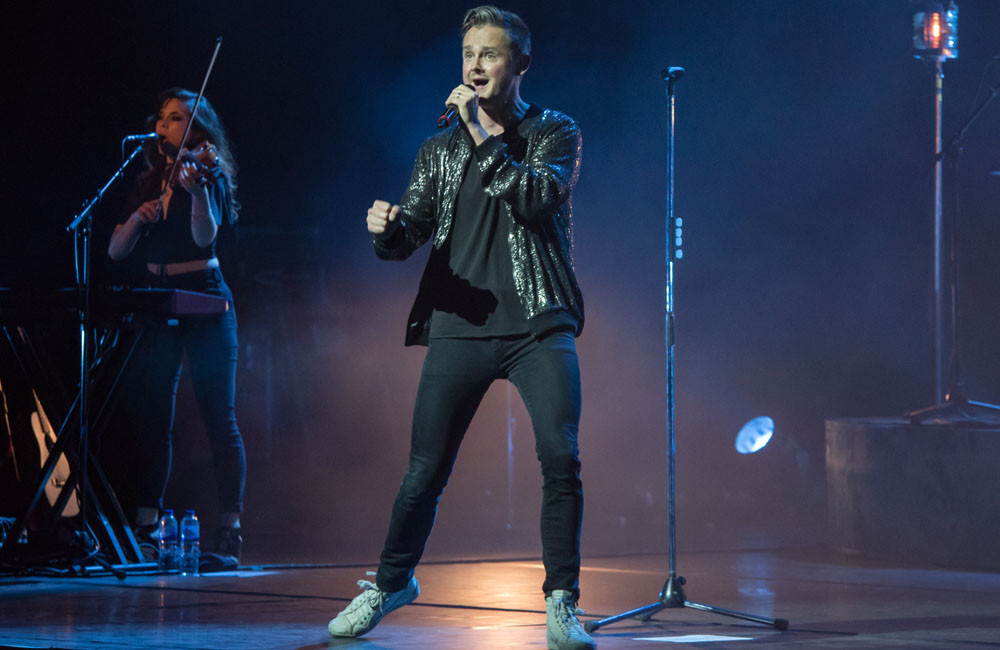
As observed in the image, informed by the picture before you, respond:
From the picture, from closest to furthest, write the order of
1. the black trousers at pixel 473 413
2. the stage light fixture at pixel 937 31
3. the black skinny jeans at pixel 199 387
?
the black trousers at pixel 473 413 → the black skinny jeans at pixel 199 387 → the stage light fixture at pixel 937 31

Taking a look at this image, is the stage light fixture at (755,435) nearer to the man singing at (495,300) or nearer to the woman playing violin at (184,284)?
the woman playing violin at (184,284)

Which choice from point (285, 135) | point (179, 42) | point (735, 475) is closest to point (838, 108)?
point (735, 475)

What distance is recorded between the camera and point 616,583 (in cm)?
392

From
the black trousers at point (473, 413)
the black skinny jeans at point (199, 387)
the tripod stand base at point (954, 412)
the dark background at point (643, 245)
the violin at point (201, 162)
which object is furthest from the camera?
the dark background at point (643, 245)

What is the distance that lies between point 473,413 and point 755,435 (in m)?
4.21

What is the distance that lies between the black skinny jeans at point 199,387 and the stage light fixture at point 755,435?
3293 mm


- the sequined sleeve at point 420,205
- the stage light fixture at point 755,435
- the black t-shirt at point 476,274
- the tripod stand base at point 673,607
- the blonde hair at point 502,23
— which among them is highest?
the blonde hair at point 502,23

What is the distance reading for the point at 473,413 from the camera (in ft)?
9.23

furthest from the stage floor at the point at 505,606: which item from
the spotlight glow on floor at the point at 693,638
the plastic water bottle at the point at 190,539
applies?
the plastic water bottle at the point at 190,539

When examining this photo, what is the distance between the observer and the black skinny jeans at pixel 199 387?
4199mm

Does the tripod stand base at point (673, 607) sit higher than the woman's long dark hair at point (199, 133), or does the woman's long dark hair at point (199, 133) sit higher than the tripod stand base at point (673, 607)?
the woman's long dark hair at point (199, 133)

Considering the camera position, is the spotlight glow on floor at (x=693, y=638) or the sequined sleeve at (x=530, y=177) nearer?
the sequined sleeve at (x=530, y=177)

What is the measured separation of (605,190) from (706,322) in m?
0.92

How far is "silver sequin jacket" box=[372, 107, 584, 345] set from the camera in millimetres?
2701
